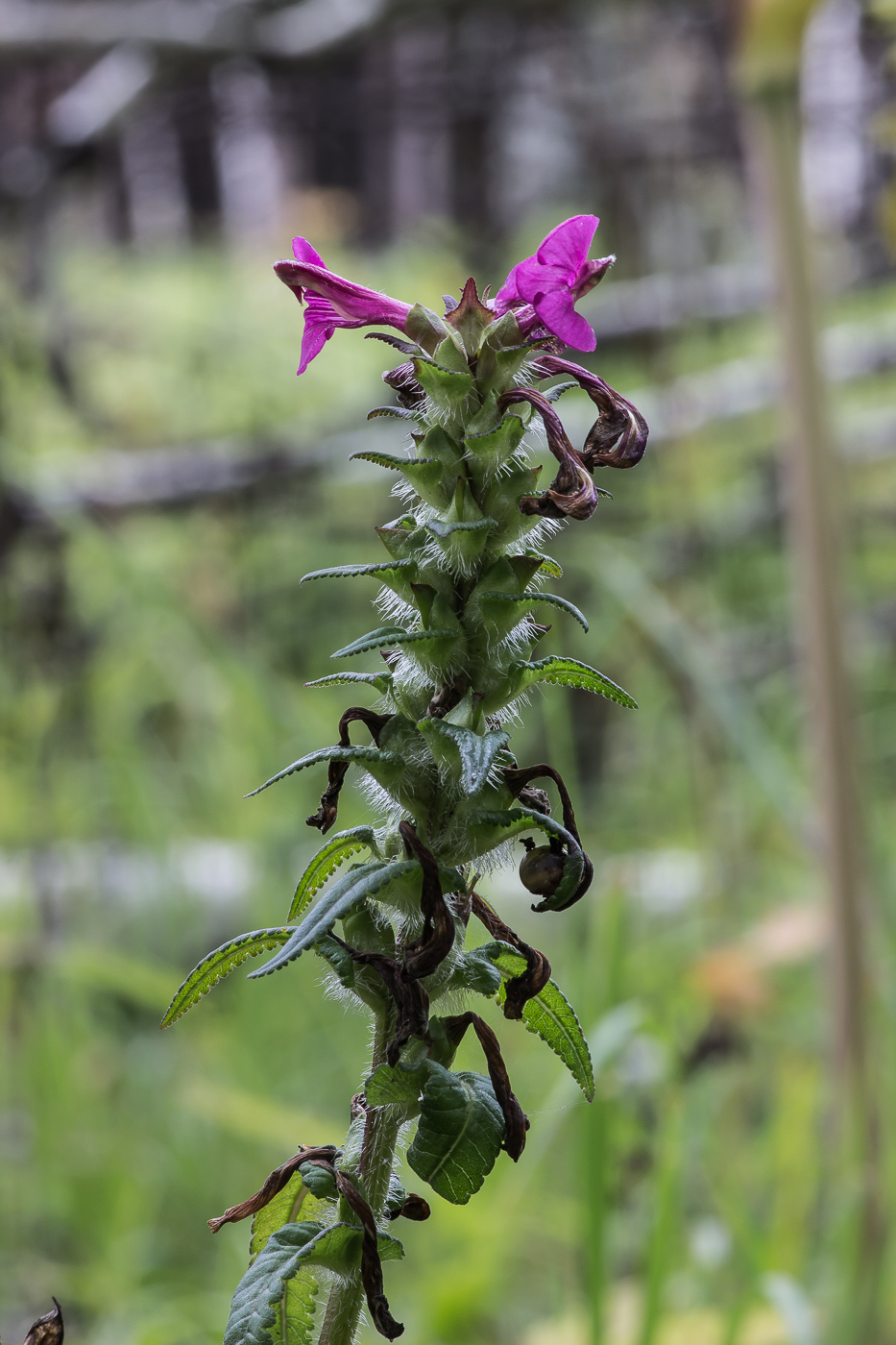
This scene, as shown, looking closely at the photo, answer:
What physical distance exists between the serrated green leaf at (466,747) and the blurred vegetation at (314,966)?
232mm

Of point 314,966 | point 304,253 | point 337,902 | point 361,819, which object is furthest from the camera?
point 314,966

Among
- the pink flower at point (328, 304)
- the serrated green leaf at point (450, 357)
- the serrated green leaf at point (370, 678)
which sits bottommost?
the serrated green leaf at point (370, 678)

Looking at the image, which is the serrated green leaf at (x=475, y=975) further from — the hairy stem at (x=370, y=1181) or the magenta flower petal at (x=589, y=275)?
the magenta flower petal at (x=589, y=275)

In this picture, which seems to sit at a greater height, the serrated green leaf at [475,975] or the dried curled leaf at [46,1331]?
the serrated green leaf at [475,975]

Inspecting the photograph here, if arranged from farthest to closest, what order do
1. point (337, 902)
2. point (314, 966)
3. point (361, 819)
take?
1. point (314, 966)
2. point (361, 819)
3. point (337, 902)

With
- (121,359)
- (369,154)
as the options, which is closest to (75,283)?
(121,359)

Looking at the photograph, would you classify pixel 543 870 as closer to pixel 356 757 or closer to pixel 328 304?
pixel 356 757

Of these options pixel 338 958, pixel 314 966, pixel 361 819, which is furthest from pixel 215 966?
pixel 314 966

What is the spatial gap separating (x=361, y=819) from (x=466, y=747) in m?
0.68

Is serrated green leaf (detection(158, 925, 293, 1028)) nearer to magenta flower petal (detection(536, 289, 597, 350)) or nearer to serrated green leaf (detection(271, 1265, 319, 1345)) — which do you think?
serrated green leaf (detection(271, 1265, 319, 1345))

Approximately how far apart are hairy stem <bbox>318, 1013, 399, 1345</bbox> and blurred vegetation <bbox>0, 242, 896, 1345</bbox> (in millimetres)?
165

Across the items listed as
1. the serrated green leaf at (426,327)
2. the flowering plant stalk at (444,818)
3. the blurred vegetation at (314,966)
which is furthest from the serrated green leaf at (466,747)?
the blurred vegetation at (314,966)

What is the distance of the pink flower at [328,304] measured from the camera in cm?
36

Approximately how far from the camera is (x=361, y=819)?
0.96 meters
